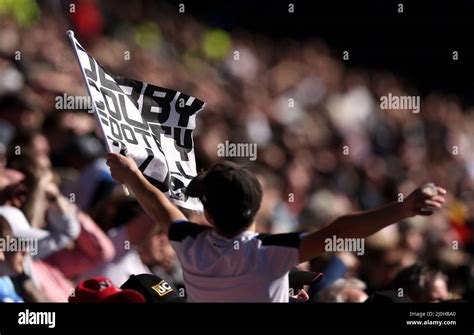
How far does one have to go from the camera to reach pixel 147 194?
3570 millimetres

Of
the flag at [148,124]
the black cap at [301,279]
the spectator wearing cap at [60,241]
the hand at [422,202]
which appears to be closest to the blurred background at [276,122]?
the spectator wearing cap at [60,241]

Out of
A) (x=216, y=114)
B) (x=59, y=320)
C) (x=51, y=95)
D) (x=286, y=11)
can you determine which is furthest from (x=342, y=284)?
(x=286, y=11)

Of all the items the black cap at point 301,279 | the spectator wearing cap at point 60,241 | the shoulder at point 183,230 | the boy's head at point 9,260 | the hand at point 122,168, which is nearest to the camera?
the shoulder at point 183,230

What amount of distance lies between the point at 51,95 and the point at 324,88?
12.1 feet

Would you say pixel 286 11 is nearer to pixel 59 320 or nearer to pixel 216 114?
pixel 216 114

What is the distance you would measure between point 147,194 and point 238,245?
31cm

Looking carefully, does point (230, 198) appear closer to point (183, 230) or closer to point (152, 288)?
point (183, 230)

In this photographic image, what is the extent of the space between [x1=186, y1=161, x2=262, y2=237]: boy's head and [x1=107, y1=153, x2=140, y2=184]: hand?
0.87 feet

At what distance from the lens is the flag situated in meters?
4.02

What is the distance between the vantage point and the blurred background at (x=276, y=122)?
237 inches

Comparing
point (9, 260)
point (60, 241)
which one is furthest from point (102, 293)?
point (60, 241)

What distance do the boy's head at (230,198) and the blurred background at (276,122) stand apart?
6.74 ft

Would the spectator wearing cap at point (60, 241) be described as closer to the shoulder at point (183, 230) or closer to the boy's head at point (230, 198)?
the shoulder at point (183, 230)

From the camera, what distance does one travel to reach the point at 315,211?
8078 mm
